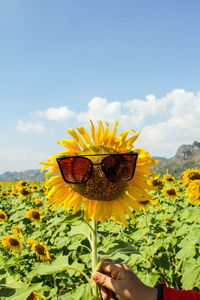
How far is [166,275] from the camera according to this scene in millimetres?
3367

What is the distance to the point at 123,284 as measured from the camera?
141cm

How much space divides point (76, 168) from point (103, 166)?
0.16 m

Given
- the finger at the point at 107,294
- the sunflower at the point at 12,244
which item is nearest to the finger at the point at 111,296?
the finger at the point at 107,294

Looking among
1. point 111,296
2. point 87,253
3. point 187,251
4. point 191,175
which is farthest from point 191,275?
point 191,175

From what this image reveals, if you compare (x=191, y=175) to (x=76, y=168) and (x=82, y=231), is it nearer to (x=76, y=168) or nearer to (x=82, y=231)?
(x=82, y=231)

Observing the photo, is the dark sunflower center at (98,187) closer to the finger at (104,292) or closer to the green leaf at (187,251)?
the finger at (104,292)

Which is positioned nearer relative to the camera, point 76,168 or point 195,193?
point 76,168

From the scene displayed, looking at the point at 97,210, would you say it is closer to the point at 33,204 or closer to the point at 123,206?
the point at 123,206

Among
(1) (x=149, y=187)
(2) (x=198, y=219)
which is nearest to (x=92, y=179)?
(1) (x=149, y=187)

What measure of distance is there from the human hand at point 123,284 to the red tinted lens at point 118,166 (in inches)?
24.1

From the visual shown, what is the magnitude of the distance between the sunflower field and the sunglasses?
0.83 feet

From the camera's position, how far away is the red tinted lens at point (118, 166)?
1.32 meters

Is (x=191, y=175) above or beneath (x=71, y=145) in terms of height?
beneath

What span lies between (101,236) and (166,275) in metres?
1.21
